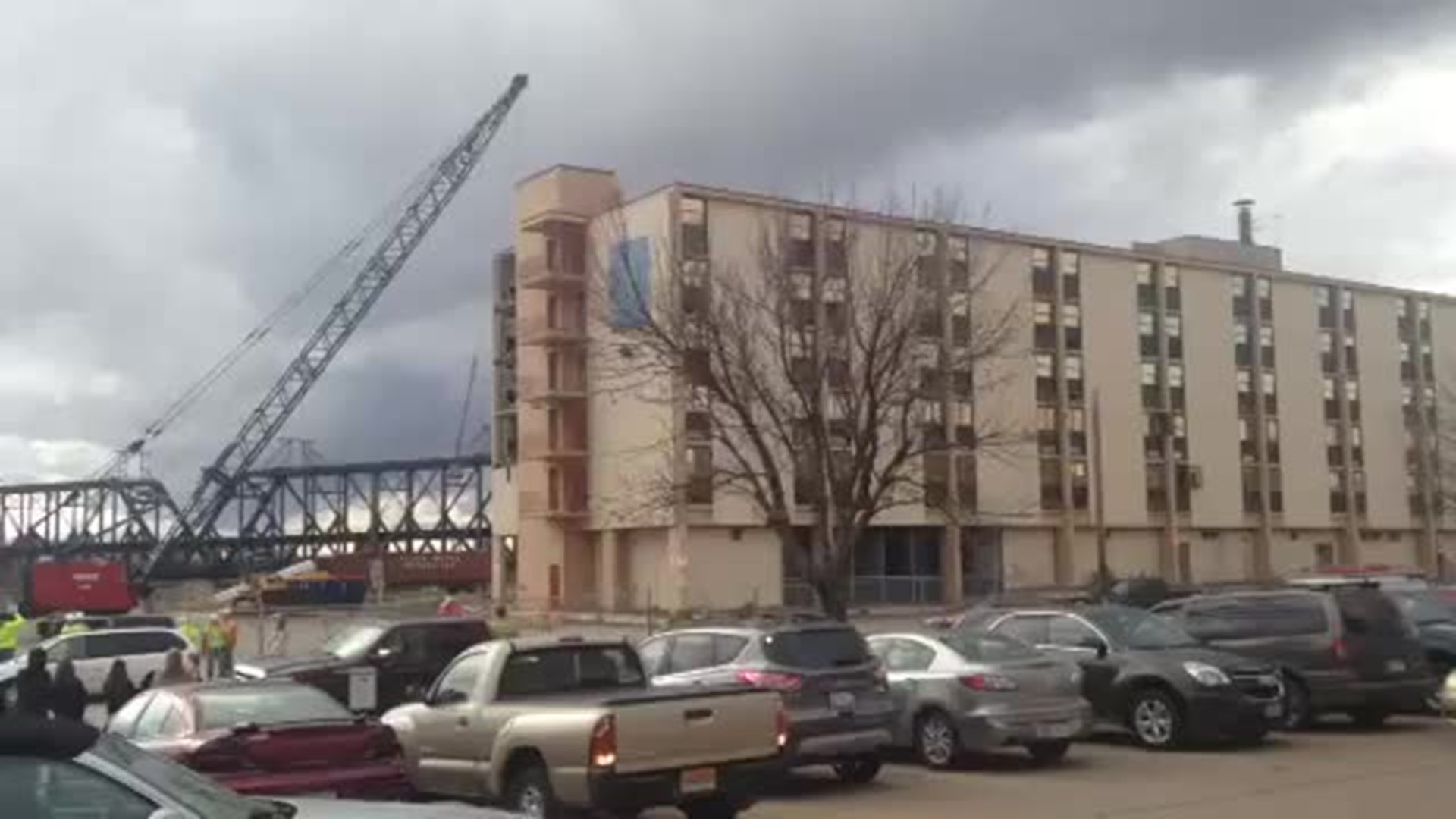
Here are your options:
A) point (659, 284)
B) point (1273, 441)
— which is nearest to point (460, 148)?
point (1273, 441)

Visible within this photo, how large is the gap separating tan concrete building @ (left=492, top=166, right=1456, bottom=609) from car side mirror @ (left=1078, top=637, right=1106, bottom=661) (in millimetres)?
38626

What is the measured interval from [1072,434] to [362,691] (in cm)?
6054

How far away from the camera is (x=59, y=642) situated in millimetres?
32500

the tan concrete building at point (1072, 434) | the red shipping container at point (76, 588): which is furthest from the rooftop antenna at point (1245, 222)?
the red shipping container at point (76, 588)

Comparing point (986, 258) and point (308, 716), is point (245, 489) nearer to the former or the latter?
point (986, 258)

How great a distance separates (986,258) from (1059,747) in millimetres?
56116

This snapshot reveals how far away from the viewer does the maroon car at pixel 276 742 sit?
12312 mm

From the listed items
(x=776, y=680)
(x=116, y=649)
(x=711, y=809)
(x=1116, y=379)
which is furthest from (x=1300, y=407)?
(x=711, y=809)

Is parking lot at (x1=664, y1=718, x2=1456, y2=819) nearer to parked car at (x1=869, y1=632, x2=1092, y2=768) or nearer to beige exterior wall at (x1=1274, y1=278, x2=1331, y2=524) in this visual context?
parked car at (x1=869, y1=632, x2=1092, y2=768)

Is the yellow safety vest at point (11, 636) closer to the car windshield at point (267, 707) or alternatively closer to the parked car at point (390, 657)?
the parked car at point (390, 657)

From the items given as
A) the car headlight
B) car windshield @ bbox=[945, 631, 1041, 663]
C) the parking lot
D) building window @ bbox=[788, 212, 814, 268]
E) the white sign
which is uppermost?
building window @ bbox=[788, 212, 814, 268]

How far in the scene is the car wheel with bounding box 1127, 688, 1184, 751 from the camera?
61.4 feet

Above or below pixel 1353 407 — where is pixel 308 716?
below

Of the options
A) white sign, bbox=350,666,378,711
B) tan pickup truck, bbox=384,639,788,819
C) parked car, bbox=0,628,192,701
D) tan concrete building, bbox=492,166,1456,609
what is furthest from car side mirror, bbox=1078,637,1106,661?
tan concrete building, bbox=492,166,1456,609
